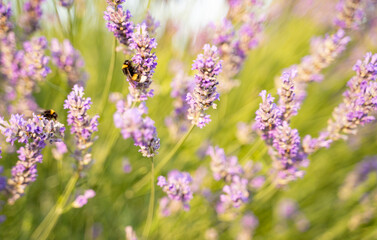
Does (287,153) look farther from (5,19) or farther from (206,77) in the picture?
(5,19)

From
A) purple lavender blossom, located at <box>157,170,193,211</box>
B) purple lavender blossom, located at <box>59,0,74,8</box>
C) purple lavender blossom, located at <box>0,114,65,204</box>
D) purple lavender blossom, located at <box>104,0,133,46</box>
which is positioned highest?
purple lavender blossom, located at <box>59,0,74,8</box>

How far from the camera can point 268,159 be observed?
7.81 ft

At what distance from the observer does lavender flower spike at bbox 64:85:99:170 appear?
3.18ft

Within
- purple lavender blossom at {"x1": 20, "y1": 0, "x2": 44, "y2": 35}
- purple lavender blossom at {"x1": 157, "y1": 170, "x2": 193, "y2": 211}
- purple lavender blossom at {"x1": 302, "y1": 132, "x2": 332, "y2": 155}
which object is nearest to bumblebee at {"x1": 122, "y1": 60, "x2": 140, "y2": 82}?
purple lavender blossom at {"x1": 157, "y1": 170, "x2": 193, "y2": 211}

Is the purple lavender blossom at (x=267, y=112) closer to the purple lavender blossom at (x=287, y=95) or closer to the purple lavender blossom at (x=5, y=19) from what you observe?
the purple lavender blossom at (x=287, y=95)

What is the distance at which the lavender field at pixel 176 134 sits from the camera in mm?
1060

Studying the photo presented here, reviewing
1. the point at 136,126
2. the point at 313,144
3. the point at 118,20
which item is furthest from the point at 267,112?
the point at 118,20

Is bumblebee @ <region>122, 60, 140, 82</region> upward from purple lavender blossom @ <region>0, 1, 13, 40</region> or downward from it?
downward

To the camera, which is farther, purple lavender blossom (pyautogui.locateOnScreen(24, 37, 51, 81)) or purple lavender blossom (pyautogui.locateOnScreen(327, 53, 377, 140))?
purple lavender blossom (pyautogui.locateOnScreen(24, 37, 51, 81))

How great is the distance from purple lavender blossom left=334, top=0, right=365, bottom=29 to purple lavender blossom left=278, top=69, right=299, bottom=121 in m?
0.94

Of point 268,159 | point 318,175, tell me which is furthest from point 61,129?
point 318,175

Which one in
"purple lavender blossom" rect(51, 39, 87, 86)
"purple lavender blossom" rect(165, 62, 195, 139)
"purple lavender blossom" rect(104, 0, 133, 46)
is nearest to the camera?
"purple lavender blossom" rect(104, 0, 133, 46)

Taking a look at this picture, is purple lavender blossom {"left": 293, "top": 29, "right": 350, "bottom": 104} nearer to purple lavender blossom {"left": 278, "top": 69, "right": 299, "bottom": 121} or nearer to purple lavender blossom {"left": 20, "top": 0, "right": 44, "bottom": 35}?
purple lavender blossom {"left": 278, "top": 69, "right": 299, "bottom": 121}

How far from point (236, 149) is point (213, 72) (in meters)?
1.17
